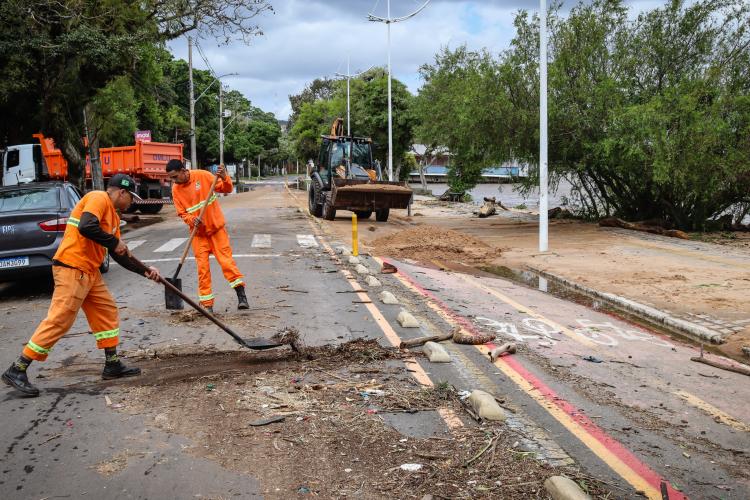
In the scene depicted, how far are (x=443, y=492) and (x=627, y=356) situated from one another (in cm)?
358

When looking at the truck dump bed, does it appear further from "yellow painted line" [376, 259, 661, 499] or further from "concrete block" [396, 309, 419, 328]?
"yellow painted line" [376, 259, 661, 499]

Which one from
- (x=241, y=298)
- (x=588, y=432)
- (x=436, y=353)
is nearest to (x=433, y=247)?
(x=241, y=298)

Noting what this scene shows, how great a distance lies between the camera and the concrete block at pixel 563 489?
10.9 ft

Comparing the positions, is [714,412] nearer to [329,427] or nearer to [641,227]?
[329,427]

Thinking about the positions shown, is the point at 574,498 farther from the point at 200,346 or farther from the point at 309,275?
the point at 309,275

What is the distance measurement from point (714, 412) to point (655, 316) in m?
3.52

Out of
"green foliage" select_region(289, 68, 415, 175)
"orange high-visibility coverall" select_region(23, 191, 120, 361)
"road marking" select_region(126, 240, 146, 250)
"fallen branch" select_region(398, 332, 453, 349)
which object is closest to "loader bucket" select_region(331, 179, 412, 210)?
"road marking" select_region(126, 240, 146, 250)

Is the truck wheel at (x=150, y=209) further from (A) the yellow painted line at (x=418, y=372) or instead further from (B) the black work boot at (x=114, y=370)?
(A) the yellow painted line at (x=418, y=372)

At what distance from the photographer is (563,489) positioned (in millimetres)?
3385

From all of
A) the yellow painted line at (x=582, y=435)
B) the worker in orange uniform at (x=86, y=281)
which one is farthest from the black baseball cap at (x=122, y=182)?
the yellow painted line at (x=582, y=435)

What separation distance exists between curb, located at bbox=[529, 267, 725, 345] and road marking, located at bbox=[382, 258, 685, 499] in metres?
2.65

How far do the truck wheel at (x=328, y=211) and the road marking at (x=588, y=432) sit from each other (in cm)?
1532

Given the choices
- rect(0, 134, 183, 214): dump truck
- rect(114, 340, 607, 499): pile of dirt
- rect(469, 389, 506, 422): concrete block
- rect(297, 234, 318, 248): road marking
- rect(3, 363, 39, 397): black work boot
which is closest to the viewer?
rect(114, 340, 607, 499): pile of dirt

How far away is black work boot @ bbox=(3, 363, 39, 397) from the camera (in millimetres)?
4973
